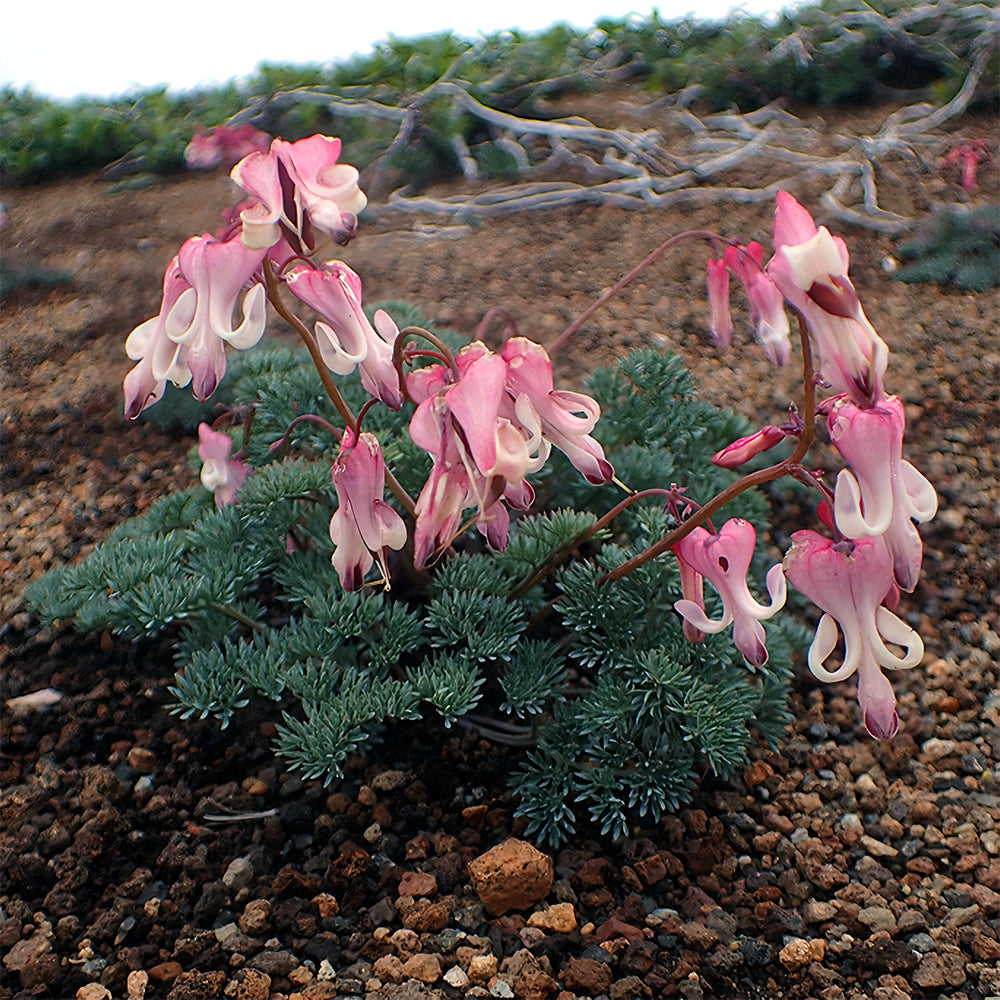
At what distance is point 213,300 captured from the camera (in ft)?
3.84

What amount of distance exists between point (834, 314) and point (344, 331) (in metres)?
0.58

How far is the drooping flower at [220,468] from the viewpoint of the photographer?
1821 mm

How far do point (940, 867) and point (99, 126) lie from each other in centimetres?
547

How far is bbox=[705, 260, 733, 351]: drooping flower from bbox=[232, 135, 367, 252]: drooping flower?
60 cm

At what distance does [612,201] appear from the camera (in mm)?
4285

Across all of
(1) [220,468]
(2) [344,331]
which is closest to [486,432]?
(2) [344,331]

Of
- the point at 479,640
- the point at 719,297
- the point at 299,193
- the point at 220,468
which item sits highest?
the point at 299,193

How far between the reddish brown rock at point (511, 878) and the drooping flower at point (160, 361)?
896 millimetres

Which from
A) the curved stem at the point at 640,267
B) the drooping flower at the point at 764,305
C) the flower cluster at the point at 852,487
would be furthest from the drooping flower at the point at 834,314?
the curved stem at the point at 640,267

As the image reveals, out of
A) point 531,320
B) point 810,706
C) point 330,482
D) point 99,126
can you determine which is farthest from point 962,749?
point 99,126

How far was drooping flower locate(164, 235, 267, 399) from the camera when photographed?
3.82 ft

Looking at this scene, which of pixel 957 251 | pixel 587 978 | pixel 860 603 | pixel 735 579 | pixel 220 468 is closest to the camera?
pixel 860 603

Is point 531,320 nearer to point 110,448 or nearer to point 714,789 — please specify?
point 110,448

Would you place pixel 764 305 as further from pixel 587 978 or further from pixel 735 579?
pixel 587 978
